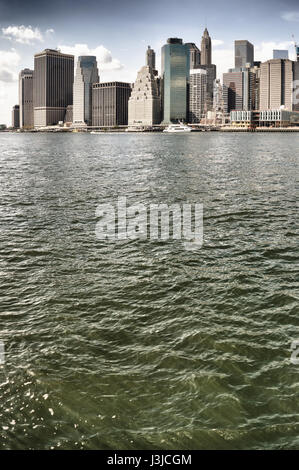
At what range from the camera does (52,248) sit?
83.2 feet

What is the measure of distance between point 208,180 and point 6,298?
4082 centimetres

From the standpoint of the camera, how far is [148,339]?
597 inches

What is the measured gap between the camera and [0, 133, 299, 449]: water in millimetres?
11070

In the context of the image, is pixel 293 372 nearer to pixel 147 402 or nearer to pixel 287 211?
pixel 147 402

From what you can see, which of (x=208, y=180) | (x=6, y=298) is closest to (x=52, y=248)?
(x=6, y=298)

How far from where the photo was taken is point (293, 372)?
13297 mm

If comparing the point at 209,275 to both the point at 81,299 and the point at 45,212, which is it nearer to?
the point at 81,299

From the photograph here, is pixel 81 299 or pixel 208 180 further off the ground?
pixel 208 180

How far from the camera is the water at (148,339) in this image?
36.3 ft
